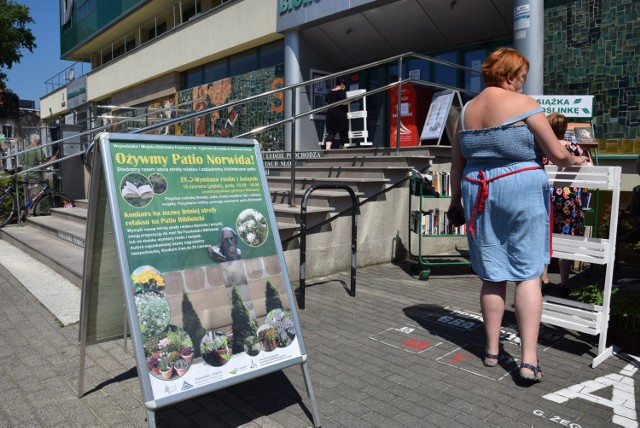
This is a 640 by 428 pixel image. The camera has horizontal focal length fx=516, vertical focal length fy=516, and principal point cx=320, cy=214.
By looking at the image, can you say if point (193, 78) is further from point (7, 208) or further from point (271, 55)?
point (7, 208)

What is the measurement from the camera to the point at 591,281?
5.58 metres

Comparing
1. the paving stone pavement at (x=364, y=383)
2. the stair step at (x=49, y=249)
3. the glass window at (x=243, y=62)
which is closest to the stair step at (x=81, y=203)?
the stair step at (x=49, y=249)

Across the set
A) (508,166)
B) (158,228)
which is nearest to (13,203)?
(158,228)

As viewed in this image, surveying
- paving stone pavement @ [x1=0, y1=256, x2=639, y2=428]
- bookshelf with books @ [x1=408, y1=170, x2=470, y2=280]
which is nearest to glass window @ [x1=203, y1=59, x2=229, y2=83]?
bookshelf with books @ [x1=408, y1=170, x2=470, y2=280]

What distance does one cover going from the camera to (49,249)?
6.76 metres

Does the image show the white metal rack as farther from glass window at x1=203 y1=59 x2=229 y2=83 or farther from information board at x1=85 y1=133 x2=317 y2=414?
glass window at x1=203 y1=59 x2=229 y2=83

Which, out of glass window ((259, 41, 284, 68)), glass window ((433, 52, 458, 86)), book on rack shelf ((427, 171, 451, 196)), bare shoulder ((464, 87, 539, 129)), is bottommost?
book on rack shelf ((427, 171, 451, 196))

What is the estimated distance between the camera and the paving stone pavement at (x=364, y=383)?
2.74m

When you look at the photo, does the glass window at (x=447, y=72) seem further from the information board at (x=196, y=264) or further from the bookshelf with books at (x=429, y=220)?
the information board at (x=196, y=264)

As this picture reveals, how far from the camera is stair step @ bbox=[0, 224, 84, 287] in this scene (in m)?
5.60

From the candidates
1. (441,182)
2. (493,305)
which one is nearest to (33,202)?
(441,182)

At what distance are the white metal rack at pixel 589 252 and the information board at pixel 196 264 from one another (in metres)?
2.00

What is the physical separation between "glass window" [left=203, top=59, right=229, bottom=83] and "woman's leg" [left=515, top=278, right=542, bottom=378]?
1350 centimetres

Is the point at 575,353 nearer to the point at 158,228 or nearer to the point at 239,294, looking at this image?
the point at 239,294
